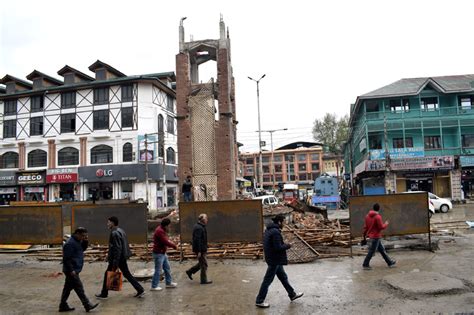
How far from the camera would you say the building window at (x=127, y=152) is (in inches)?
1629

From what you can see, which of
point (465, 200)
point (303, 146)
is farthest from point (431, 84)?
point (303, 146)

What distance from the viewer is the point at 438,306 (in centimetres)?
660

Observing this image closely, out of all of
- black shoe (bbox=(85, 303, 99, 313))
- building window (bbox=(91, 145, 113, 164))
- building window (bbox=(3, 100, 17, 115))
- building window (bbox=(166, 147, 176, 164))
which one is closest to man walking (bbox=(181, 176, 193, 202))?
black shoe (bbox=(85, 303, 99, 313))

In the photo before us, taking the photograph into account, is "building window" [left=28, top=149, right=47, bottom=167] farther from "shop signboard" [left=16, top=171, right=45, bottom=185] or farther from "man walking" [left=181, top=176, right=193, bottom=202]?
"man walking" [left=181, top=176, right=193, bottom=202]

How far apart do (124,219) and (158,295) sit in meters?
4.36

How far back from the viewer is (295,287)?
27.5 feet

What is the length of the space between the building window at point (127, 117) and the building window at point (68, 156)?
21.2 ft

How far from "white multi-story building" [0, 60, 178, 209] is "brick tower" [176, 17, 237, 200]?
64.4 ft

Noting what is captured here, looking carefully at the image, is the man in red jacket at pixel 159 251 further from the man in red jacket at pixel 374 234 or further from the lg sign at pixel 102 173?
the lg sign at pixel 102 173

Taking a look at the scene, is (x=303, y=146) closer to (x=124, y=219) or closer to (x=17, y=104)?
(x=17, y=104)

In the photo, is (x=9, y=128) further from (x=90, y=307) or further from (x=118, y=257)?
(x=90, y=307)

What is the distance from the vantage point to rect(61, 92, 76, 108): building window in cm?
4388

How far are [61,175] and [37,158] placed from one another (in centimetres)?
430

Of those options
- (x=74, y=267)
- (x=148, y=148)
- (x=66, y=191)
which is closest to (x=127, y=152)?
(x=148, y=148)
